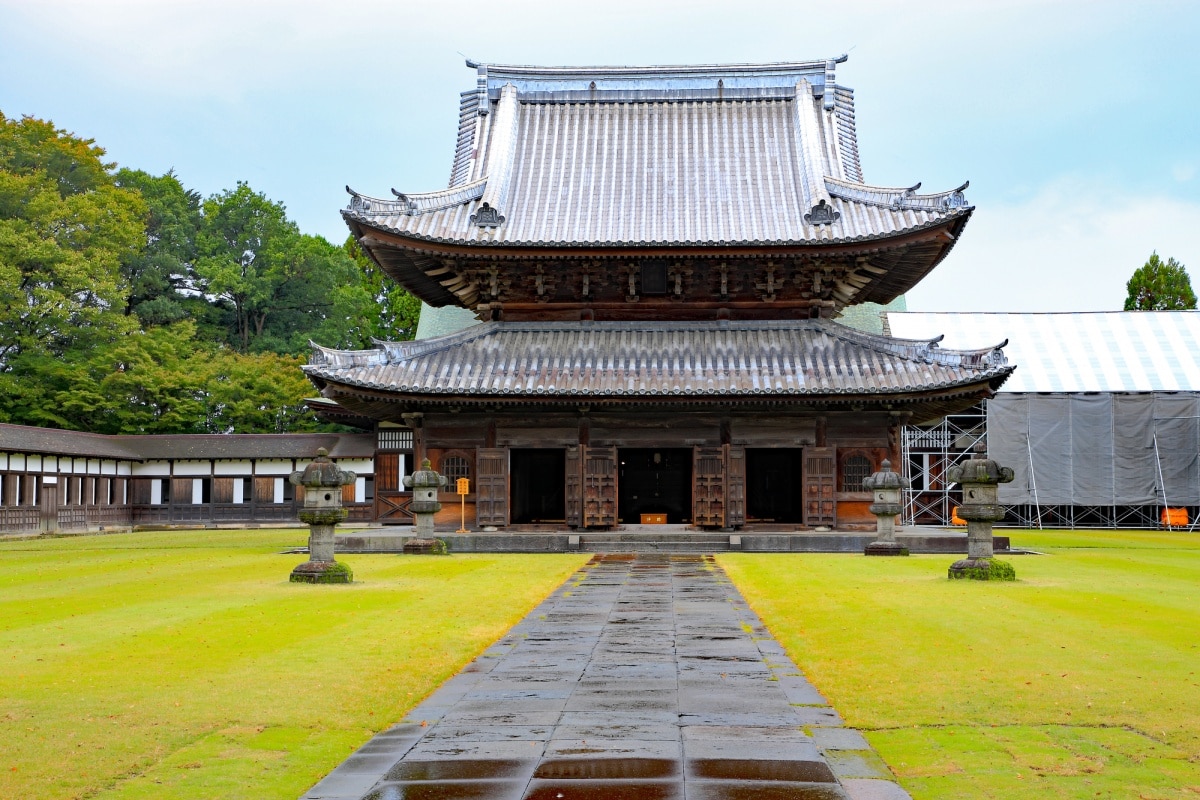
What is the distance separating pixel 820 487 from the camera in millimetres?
29609

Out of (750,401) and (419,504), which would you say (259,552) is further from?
(750,401)

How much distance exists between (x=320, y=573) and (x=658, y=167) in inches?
806

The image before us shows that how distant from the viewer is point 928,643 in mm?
11789

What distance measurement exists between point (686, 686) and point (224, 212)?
68.0 m

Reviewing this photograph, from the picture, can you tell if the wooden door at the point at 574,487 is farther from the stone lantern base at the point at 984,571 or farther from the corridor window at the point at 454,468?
the stone lantern base at the point at 984,571

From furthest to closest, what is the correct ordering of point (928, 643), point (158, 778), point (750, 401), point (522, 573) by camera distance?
1. point (750, 401)
2. point (522, 573)
3. point (928, 643)
4. point (158, 778)

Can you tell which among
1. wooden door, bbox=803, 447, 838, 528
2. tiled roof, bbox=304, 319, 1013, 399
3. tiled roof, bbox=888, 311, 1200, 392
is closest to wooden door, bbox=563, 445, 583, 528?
tiled roof, bbox=304, 319, 1013, 399

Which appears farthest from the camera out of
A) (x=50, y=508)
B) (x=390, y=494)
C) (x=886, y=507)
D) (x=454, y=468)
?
(x=390, y=494)

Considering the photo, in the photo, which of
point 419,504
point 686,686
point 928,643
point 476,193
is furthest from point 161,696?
point 476,193

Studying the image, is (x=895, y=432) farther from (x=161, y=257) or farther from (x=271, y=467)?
(x=161, y=257)

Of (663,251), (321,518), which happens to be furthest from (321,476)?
→ (663,251)

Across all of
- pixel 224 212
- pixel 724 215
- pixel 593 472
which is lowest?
pixel 593 472

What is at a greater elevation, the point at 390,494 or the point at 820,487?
the point at 820,487

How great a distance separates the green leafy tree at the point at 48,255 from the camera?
49.2m
